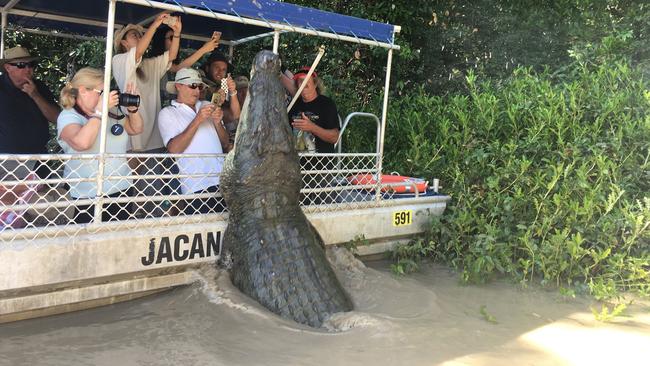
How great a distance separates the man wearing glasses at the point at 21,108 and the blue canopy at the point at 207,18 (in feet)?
2.30

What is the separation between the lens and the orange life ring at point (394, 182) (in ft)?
16.5

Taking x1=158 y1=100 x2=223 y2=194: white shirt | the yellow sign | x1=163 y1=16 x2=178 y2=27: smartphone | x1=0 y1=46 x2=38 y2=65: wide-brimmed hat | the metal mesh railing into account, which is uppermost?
x1=163 y1=16 x2=178 y2=27: smartphone

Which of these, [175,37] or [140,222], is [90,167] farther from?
[175,37]

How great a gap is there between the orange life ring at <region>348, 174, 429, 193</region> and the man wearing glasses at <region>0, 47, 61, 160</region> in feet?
9.22

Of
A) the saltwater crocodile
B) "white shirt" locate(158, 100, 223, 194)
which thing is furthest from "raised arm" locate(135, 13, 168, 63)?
the saltwater crocodile

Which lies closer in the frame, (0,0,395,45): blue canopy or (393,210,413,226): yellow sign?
(0,0,395,45): blue canopy

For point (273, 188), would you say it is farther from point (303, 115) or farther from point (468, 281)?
point (468, 281)

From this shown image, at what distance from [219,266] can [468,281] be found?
2188 millimetres

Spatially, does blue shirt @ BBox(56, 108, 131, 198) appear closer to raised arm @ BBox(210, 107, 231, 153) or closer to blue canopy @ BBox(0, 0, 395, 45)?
raised arm @ BBox(210, 107, 231, 153)

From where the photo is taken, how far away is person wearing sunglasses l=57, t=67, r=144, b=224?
3.46 meters

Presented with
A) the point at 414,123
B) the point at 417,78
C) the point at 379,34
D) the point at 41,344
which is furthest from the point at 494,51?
the point at 41,344

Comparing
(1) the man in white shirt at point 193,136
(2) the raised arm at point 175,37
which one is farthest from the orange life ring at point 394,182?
(2) the raised arm at point 175,37

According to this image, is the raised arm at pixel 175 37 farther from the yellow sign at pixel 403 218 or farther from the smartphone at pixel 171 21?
the yellow sign at pixel 403 218

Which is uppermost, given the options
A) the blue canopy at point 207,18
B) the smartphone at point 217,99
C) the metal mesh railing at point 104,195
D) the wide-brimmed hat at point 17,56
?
the blue canopy at point 207,18
